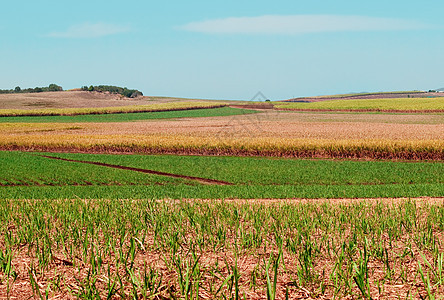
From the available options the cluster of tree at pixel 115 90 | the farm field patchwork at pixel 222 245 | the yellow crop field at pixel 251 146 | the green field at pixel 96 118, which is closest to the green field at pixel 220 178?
the farm field patchwork at pixel 222 245

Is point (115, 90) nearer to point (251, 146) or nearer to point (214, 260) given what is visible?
point (251, 146)

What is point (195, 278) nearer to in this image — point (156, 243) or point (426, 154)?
point (156, 243)

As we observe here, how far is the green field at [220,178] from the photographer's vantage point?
20.3 m

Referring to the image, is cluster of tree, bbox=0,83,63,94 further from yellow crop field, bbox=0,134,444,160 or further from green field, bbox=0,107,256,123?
yellow crop field, bbox=0,134,444,160

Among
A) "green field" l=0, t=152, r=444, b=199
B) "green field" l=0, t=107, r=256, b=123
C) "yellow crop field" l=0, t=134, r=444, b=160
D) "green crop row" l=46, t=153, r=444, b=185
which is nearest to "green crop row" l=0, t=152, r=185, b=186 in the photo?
"green field" l=0, t=152, r=444, b=199

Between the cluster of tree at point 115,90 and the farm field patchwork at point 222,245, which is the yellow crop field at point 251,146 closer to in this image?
the farm field patchwork at point 222,245

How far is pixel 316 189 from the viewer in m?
21.2

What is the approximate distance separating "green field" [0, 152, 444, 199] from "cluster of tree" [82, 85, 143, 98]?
135294 mm

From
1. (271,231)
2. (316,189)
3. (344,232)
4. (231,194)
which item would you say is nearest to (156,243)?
(271,231)

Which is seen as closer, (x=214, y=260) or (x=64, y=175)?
(x=214, y=260)

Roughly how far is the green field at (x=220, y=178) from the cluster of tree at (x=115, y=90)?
135294 mm

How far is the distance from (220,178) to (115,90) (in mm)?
161353

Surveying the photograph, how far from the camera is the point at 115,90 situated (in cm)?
18025

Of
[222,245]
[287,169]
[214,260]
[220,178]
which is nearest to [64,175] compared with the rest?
[220,178]
